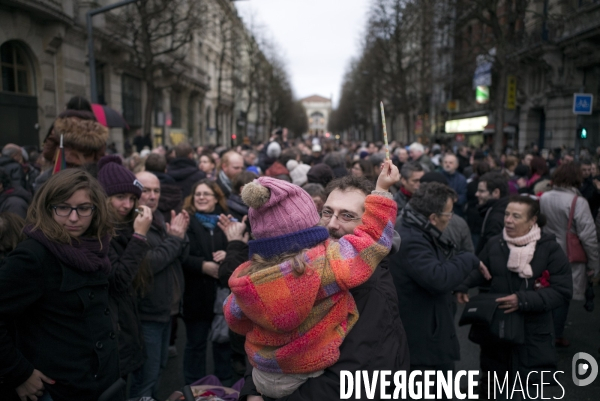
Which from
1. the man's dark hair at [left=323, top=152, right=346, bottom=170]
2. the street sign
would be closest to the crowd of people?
the man's dark hair at [left=323, top=152, right=346, bottom=170]

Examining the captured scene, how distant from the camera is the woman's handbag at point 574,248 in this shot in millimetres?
5383

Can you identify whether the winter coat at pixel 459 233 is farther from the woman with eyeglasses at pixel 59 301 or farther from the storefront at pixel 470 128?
the storefront at pixel 470 128

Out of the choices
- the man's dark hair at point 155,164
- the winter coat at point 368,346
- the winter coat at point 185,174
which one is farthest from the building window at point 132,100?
the winter coat at point 368,346

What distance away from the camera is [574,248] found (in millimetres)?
5395

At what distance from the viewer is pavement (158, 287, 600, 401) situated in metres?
4.52

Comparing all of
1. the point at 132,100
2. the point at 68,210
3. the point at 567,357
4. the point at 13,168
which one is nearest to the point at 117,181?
the point at 68,210

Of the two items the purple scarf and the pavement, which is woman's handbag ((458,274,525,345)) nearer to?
the pavement

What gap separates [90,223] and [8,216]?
2.92 ft

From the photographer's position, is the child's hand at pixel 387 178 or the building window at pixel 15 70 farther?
the building window at pixel 15 70

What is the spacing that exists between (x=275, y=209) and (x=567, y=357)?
499cm

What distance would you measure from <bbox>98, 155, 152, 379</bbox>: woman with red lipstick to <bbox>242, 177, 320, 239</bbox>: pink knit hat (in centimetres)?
149

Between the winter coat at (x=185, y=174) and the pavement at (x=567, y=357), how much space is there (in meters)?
1.88

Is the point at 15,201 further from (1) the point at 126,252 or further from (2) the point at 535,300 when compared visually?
(2) the point at 535,300

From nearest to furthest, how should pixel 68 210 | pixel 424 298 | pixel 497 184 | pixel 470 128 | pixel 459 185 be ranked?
pixel 68 210 < pixel 424 298 < pixel 497 184 < pixel 459 185 < pixel 470 128
